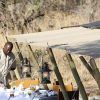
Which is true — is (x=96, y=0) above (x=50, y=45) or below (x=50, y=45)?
below

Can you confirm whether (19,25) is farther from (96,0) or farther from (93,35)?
(93,35)

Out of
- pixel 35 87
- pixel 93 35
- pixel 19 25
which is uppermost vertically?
pixel 93 35

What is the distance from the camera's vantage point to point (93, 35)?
421 inches

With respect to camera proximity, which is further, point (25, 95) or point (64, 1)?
point (64, 1)

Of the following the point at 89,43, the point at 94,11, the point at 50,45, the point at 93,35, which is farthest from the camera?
the point at 94,11

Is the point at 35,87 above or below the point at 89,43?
below

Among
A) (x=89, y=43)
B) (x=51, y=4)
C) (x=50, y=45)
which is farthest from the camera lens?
(x=51, y=4)

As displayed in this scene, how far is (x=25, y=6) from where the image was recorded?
22.8m

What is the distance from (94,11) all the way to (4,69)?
10.5 meters

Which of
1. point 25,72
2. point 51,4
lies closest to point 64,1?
point 51,4

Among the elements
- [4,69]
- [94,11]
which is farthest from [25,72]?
[94,11]

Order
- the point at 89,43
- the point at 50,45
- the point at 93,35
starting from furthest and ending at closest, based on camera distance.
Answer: the point at 93,35 → the point at 50,45 → the point at 89,43

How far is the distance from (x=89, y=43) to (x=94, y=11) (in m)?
11.6

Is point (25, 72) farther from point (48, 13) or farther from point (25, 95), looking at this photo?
point (48, 13)
